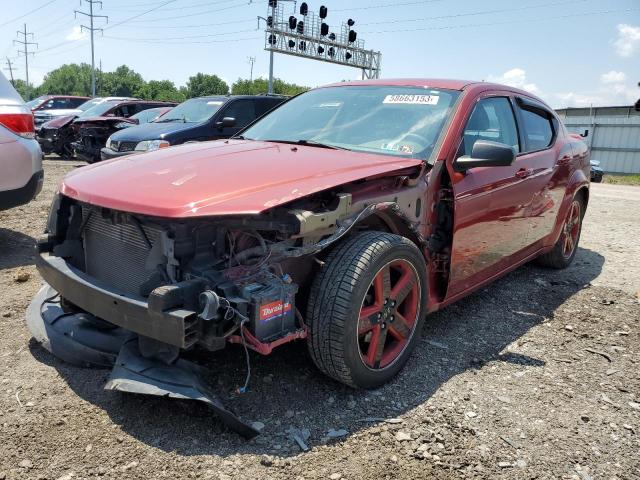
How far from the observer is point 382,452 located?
2316 mm

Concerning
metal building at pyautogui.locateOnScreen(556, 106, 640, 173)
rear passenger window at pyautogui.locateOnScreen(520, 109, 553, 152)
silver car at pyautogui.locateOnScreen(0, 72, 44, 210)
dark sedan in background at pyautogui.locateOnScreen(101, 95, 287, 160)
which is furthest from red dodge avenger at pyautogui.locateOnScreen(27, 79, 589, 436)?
metal building at pyautogui.locateOnScreen(556, 106, 640, 173)

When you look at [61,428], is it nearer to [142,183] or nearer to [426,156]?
[142,183]

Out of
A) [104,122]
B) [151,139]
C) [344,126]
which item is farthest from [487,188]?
[104,122]

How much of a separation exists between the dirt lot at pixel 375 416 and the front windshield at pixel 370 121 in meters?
1.33

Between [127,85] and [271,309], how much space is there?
110605mm

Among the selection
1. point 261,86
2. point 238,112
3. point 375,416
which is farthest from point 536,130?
point 261,86

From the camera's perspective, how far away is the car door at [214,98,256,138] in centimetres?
949

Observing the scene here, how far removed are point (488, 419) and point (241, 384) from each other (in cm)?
127

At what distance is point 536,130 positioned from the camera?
447 cm

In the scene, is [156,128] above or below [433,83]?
below

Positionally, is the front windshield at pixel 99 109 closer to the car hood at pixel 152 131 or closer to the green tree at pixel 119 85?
the car hood at pixel 152 131

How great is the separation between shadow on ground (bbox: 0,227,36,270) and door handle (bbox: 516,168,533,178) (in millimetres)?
4193

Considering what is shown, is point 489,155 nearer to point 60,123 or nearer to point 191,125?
point 191,125

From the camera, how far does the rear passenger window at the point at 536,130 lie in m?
4.27
